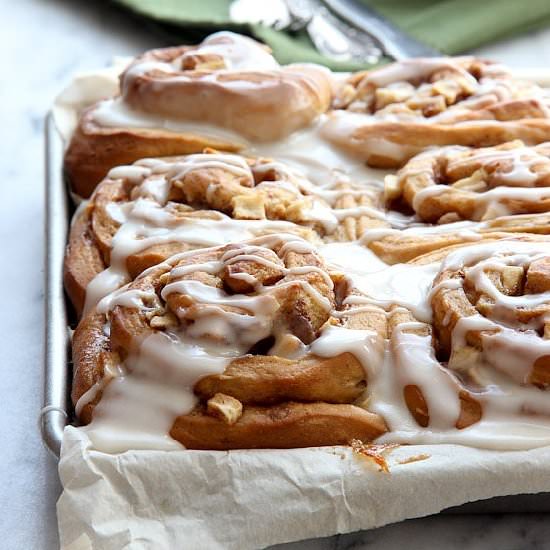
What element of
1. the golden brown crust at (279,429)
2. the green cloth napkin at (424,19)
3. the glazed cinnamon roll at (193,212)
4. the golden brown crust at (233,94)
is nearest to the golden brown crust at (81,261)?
the glazed cinnamon roll at (193,212)

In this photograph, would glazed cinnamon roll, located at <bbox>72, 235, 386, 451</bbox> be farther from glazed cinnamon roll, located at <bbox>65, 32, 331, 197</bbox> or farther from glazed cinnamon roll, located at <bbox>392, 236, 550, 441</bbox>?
glazed cinnamon roll, located at <bbox>65, 32, 331, 197</bbox>

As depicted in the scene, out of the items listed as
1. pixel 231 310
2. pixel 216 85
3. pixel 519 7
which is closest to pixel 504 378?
pixel 231 310

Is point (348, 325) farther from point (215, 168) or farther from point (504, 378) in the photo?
point (215, 168)

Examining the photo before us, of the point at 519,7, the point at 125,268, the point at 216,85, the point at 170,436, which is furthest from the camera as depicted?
the point at 519,7

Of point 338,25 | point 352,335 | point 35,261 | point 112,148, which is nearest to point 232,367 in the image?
point 352,335

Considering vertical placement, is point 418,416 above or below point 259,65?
below

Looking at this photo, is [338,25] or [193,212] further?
[338,25]

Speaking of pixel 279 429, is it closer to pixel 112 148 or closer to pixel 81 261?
pixel 81 261

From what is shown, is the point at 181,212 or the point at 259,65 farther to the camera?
the point at 259,65
